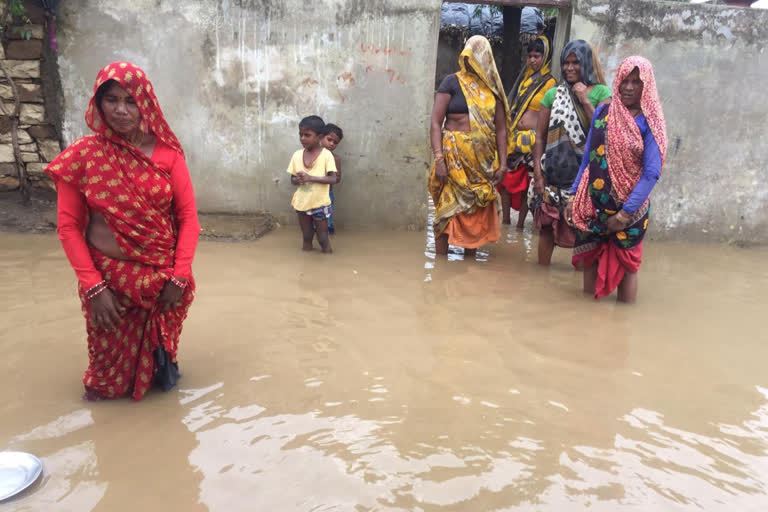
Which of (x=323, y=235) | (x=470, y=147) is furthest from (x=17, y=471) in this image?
(x=470, y=147)

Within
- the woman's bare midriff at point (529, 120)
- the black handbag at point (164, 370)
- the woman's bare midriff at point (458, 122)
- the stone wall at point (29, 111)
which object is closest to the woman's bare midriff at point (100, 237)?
the black handbag at point (164, 370)

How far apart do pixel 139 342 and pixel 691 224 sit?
5.38m

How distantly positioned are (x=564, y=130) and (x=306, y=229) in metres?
2.23

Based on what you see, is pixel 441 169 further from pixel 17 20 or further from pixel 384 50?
pixel 17 20

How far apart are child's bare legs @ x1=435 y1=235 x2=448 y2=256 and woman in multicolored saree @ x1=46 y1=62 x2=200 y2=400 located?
2789 millimetres

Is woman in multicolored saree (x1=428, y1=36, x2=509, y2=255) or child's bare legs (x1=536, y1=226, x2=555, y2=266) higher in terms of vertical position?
woman in multicolored saree (x1=428, y1=36, x2=509, y2=255)

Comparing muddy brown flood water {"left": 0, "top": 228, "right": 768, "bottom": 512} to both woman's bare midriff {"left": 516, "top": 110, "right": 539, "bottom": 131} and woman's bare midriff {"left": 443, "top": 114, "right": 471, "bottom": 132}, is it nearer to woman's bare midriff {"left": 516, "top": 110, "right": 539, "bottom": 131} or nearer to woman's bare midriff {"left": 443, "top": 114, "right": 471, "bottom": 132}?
woman's bare midriff {"left": 443, "top": 114, "right": 471, "bottom": 132}

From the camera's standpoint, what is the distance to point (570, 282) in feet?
14.8

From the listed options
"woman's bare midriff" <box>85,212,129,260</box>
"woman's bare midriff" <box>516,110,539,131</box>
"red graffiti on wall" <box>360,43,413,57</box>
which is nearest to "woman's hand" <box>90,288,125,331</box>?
"woman's bare midriff" <box>85,212,129,260</box>

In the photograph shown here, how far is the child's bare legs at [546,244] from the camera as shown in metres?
4.84

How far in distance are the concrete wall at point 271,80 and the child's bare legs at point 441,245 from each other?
2.61 ft

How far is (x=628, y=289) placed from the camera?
4031 mm

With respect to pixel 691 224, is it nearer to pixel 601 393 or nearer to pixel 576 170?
pixel 576 170

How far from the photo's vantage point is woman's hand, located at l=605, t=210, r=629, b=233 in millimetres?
3736
